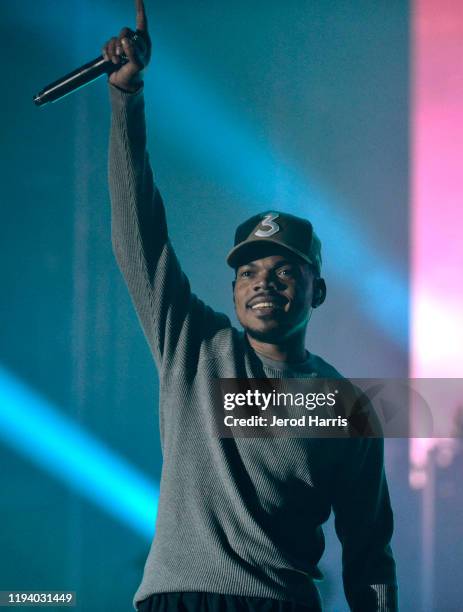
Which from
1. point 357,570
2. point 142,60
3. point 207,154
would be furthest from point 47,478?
point 142,60

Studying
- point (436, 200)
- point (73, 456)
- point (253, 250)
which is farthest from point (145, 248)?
point (436, 200)

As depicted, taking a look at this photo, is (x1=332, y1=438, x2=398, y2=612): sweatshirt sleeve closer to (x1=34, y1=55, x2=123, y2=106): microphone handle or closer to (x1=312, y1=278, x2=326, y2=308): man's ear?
(x1=312, y1=278, x2=326, y2=308): man's ear

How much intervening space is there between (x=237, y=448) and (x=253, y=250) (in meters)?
0.42

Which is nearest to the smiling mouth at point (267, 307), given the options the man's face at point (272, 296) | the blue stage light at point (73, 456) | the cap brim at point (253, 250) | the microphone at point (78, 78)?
the man's face at point (272, 296)

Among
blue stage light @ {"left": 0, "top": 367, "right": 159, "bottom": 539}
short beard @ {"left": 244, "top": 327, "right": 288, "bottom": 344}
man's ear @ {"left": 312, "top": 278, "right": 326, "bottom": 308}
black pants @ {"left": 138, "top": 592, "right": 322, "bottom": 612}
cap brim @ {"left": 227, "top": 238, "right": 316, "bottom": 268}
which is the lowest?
black pants @ {"left": 138, "top": 592, "right": 322, "bottom": 612}

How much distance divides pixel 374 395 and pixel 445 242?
38 cm

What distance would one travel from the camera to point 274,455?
1.54m

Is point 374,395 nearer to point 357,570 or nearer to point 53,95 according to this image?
point 357,570

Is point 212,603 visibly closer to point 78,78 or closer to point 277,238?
point 277,238

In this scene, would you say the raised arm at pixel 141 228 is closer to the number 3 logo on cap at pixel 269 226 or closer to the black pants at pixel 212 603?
the number 3 logo on cap at pixel 269 226

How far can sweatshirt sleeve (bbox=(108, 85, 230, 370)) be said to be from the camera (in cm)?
151

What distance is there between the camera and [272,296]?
1635 millimetres

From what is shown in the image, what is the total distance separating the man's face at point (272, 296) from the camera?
163 centimetres

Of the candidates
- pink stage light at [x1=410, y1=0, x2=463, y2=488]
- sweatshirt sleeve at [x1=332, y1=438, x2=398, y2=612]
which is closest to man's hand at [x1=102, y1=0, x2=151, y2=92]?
pink stage light at [x1=410, y1=0, x2=463, y2=488]
